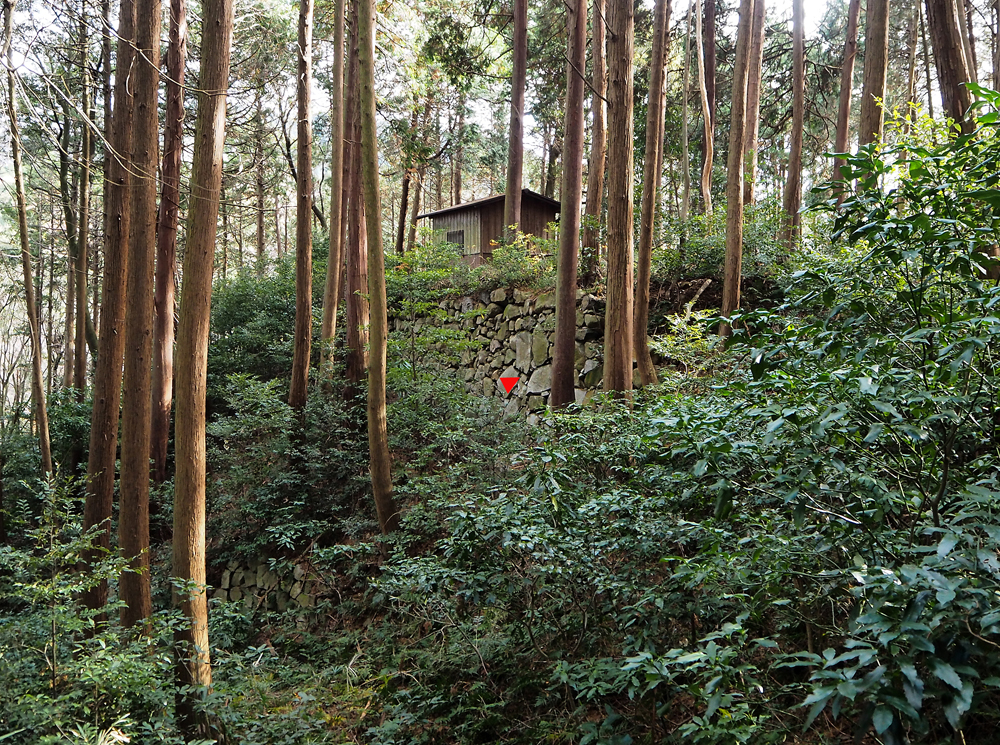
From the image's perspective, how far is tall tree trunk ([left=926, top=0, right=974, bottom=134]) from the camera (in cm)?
496

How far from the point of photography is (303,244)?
9602mm

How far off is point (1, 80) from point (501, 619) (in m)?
5.21

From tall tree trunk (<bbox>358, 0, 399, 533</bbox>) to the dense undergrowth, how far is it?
0.63 metres

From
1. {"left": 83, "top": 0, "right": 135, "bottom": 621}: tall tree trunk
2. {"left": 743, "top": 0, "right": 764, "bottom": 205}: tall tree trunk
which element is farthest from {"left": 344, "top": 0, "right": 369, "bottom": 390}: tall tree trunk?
{"left": 743, "top": 0, "right": 764, "bottom": 205}: tall tree trunk

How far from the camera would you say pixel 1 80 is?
430cm

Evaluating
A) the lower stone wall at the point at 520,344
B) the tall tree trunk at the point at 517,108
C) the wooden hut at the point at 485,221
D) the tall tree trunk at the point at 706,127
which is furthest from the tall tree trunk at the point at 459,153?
the lower stone wall at the point at 520,344

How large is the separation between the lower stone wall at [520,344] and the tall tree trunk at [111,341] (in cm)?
448

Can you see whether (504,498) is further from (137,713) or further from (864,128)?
(864,128)

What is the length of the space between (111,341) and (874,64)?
8494 mm

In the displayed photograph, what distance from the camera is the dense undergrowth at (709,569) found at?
1793 mm

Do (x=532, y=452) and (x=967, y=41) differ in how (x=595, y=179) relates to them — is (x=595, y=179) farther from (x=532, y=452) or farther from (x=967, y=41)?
(x=532, y=452)

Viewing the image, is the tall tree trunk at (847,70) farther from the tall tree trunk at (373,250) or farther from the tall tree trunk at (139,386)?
the tall tree trunk at (139,386)

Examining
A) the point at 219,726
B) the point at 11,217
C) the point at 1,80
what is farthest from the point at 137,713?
the point at 11,217

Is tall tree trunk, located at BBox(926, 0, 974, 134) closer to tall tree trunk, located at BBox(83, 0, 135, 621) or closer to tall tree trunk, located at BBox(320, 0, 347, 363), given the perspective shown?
tall tree trunk, located at BBox(83, 0, 135, 621)
